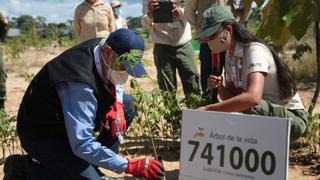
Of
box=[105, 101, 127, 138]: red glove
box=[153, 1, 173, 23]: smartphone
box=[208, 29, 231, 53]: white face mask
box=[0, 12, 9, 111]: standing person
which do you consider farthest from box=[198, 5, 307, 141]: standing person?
box=[0, 12, 9, 111]: standing person

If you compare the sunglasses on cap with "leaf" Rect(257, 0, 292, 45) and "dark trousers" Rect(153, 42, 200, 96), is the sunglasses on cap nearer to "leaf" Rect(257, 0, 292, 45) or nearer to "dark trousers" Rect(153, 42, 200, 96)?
"leaf" Rect(257, 0, 292, 45)

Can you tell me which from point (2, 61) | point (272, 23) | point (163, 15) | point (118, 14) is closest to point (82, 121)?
point (272, 23)

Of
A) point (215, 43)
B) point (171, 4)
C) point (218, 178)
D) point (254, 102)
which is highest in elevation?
point (171, 4)

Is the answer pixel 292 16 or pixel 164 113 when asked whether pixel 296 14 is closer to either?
pixel 292 16

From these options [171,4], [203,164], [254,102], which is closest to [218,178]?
[203,164]

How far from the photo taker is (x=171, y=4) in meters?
4.55

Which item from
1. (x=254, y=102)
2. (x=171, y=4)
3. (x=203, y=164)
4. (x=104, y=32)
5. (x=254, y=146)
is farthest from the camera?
(x=104, y=32)

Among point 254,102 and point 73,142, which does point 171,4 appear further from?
point 73,142

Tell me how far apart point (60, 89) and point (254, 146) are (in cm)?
95

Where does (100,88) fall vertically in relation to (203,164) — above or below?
above

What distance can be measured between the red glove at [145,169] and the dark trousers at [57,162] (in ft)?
1.03

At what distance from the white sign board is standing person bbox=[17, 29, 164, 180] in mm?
197

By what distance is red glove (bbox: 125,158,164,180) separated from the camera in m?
2.58

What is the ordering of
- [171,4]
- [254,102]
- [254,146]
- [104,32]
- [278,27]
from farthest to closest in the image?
[104,32]
[171,4]
[278,27]
[254,102]
[254,146]
